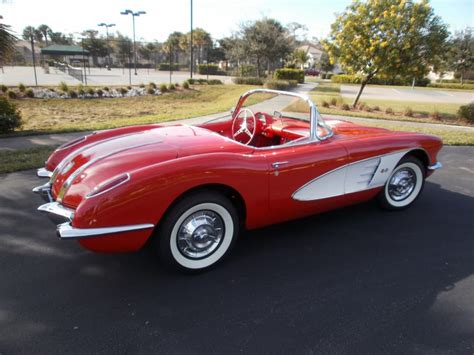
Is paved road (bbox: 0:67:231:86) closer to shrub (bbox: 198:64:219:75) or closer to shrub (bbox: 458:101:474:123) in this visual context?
shrub (bbox: 198:64:219:75)

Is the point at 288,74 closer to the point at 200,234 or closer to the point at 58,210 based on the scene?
the point at 200,234

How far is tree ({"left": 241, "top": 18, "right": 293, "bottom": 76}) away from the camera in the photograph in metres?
29.2

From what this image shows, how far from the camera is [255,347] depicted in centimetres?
202

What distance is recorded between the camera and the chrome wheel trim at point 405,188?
154 inches

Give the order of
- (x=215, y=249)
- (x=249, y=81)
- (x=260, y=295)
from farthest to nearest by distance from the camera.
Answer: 1. (x=249, y=81)
2. (x=215, y=249)
3. (x=260, y=295)

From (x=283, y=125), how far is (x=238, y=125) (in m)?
0.54

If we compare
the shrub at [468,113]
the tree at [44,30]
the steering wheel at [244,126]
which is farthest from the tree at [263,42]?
the tree at [44,30]

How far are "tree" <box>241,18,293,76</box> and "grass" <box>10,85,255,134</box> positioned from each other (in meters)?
11.0

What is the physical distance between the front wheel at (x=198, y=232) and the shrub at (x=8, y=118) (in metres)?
7.06

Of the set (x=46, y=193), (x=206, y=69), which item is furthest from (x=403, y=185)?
(x=206, y=69)

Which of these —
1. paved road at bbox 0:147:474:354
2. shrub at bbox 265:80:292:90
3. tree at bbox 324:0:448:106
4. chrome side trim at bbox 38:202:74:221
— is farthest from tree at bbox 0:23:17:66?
shrub at bbox 265:80:292:90

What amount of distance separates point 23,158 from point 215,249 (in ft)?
14.3

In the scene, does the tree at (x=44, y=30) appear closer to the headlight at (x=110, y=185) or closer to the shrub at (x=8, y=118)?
the shrub at (x=8, y=118)

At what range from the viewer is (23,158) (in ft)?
18.3
